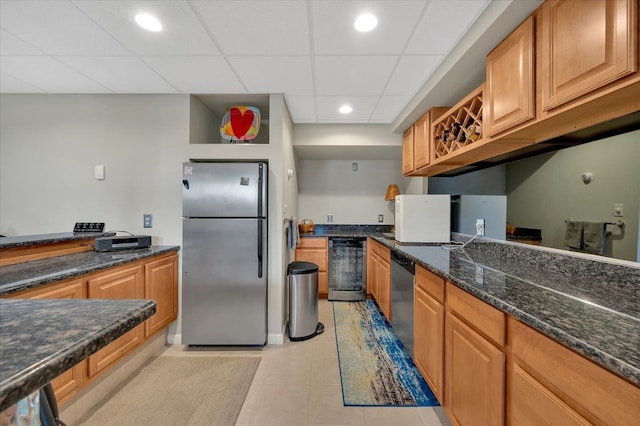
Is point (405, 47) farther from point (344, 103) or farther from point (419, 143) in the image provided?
point (419, 143)

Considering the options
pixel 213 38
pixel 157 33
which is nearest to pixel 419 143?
pixel 213 38

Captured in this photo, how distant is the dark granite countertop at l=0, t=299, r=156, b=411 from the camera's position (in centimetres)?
38

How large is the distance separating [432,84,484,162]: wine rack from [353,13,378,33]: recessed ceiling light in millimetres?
823

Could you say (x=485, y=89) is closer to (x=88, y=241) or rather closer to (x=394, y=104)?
(x=394, y=104)

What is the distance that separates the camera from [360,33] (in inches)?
62.9

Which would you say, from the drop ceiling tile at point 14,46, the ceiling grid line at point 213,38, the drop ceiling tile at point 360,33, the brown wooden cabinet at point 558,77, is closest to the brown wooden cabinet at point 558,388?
the brown wooden cabinet at point 558,77

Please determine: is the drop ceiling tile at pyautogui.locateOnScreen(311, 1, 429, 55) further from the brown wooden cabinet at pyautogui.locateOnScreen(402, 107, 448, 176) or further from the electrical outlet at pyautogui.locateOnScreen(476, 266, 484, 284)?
the electrical outlet at pyautogui.locateOnScreen(476, 266, 484, 284)

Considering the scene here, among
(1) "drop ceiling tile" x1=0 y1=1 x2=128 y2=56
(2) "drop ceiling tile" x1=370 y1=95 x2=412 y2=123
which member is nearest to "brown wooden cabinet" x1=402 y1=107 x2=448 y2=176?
(2) "drop ceiling tile" x1=370 y1=95 x2=412 y2=123

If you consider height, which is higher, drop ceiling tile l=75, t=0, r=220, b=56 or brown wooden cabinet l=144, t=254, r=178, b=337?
drop ceiling tile l=75, t=0, r=220, b=56

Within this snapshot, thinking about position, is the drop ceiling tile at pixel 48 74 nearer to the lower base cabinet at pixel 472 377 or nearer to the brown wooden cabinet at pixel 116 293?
the brown wooden cabinet at pixel 116 293

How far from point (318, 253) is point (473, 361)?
99.6 inches

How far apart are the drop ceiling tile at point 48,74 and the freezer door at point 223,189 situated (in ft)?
3.58

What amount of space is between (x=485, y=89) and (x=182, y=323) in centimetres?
296

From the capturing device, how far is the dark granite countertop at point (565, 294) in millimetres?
708
